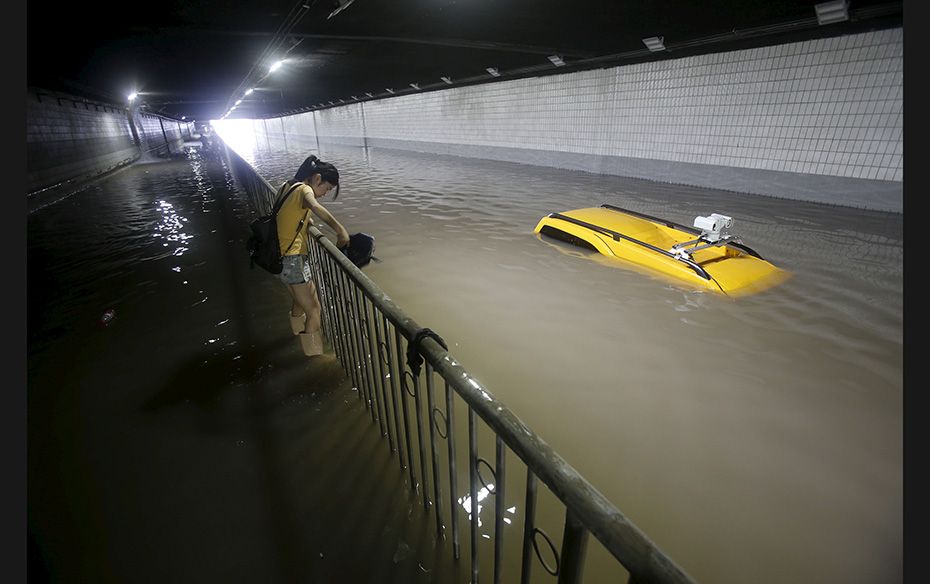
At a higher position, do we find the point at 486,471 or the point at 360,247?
the point at 360,247

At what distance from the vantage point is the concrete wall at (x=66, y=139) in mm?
12156

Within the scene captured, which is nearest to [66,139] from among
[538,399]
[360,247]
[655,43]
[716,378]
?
[360,247]

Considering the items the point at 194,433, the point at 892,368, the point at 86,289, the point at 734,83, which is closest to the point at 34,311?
the point at 86,289

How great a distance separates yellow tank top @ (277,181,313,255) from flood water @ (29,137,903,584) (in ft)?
3.45

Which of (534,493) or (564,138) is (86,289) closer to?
(534,493)

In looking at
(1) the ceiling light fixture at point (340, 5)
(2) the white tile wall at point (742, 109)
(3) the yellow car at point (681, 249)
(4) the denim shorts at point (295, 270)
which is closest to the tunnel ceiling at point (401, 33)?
(1) the ceiling light fixture at point (340, 5)

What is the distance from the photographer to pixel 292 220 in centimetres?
328

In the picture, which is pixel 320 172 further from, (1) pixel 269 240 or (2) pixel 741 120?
(2) pixel 741 120

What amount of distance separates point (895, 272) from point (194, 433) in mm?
7835

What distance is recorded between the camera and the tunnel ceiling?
22.2ft

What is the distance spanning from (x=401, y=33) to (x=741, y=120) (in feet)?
26.1

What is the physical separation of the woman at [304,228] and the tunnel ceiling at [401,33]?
17.9ft

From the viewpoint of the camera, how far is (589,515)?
90cm

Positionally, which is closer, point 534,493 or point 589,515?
point 589,515
